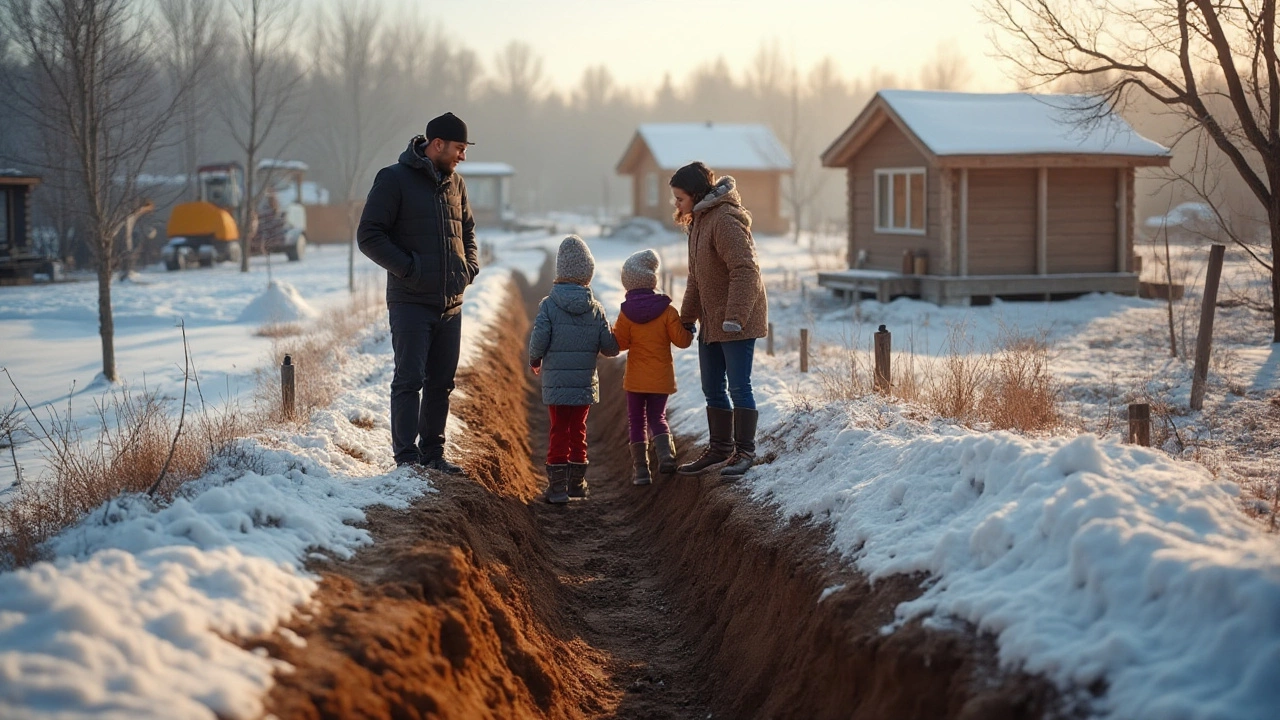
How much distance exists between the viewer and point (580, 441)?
8.17m

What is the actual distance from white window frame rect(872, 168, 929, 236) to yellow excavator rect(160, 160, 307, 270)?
1970 cm

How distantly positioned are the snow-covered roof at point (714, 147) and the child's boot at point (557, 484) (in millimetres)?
39826

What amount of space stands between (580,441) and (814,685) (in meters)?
3.80

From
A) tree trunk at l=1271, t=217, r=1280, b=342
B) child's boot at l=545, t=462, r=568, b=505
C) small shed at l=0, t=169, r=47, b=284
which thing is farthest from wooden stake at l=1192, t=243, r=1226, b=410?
small shed at l=0, t=169, r=47, b=284

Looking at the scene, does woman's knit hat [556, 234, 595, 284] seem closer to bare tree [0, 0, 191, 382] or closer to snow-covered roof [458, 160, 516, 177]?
bare tree [0, 0, 191, 382]

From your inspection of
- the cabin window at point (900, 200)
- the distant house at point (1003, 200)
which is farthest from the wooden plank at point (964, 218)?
the cabin window at point (900, 200)

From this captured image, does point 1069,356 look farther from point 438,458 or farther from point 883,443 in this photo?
point 438,458

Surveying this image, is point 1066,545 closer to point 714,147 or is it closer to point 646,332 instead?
point 646,332

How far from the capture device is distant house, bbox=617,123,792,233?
49031 millimetres

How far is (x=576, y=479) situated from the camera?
829 cm

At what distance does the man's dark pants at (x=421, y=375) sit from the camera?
6723mm

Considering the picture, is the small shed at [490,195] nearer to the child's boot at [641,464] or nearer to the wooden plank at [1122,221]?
the wooden plank at [1122,221]

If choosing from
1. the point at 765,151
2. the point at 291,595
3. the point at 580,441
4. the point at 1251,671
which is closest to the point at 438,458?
the point at 580,441

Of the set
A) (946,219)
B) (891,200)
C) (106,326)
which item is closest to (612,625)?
(106,326)
